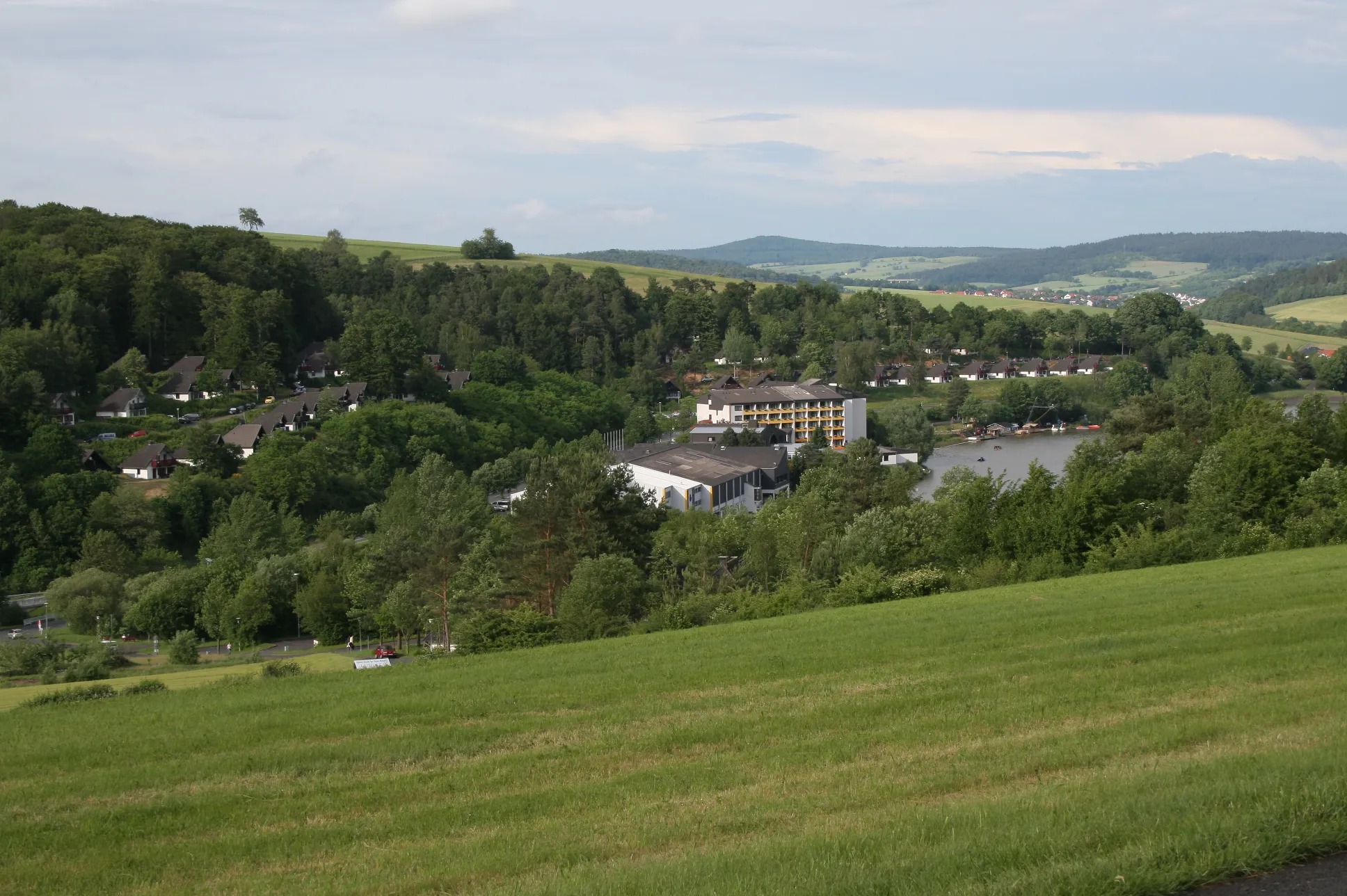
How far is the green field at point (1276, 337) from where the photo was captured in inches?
5330

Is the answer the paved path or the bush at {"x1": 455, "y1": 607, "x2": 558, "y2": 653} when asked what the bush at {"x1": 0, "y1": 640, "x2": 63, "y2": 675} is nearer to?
the bush at {"x1": 455, "y1": 607, "x2": 558, "y2": 653}

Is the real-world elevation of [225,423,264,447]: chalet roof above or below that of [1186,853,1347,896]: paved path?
below

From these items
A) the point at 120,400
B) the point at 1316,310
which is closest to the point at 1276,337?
the point at 1316,310

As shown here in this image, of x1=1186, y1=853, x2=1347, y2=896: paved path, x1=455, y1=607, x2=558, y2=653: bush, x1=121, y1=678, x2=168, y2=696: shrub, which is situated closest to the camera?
x1=1186, y1=853, x2=1347, y2=896: paved path

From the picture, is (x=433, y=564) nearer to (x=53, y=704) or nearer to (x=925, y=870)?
(x=53, y=704)

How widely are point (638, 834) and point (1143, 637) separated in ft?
26.9

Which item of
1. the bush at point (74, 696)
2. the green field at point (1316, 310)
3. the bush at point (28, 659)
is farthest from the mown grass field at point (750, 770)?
the green field at point (1316, 310)

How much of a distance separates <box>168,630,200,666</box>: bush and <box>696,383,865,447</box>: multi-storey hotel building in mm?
55243

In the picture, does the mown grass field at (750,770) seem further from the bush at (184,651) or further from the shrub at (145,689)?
the bush at (184,651)

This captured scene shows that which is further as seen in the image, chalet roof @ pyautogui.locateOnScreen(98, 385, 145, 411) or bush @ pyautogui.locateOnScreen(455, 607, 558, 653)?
chalet roof @ pyautogui.locateOnScreen(98, 385, 145, 411)

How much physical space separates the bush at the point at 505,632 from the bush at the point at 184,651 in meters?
15.3

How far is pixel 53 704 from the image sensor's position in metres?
16.2

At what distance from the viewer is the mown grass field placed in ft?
20.5

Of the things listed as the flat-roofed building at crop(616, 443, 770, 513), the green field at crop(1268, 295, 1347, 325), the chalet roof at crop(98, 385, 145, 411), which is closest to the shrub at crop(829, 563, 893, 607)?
the flat-roofed building at crop(616, 443, 770, 513)
